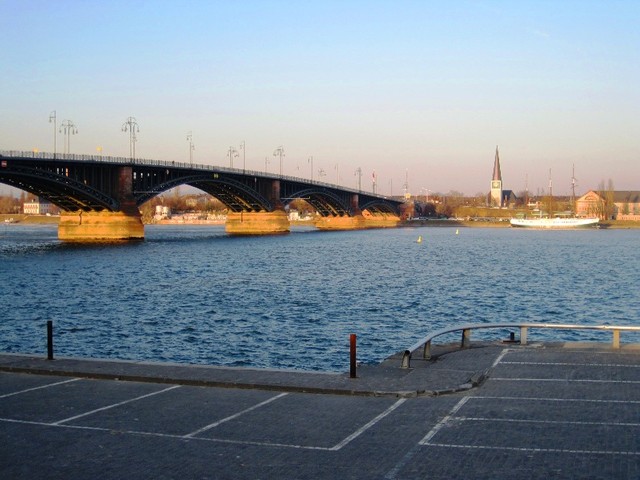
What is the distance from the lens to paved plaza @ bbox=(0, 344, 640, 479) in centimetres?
1399

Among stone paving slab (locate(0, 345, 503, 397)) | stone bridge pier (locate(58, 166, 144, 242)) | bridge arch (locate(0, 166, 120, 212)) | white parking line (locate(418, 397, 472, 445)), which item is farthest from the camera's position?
stone bridge pier (locate(58, 166, 144, 242))

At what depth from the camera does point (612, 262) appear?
102 m

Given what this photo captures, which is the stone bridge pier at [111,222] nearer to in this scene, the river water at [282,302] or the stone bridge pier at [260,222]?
the river water at [282,302]

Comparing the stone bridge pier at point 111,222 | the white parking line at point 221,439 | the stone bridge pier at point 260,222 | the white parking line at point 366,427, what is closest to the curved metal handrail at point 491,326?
the white parking line at point 366,427

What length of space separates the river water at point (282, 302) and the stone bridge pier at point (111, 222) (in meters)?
30.2

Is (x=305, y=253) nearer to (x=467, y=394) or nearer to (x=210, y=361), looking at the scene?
(x=210, y=361)

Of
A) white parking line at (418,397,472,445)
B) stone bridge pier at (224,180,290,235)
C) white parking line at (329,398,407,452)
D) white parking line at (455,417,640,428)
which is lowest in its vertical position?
white parking line at (329,398,407,452)

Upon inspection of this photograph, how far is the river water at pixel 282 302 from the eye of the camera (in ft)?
121

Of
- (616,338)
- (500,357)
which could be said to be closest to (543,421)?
(500,357)

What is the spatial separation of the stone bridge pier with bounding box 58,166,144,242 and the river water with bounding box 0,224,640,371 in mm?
30215

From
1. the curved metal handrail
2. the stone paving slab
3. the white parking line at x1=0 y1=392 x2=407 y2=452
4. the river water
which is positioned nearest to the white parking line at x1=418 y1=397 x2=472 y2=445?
the stone paving slab

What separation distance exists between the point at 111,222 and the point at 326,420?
127 meters

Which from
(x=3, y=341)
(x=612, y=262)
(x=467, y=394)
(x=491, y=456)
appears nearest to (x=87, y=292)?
(x=3, y=341)

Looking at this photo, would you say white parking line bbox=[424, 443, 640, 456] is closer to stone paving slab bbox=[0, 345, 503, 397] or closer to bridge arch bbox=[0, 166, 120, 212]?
stone paving slab bbox=[0, 345, 503, 397]
